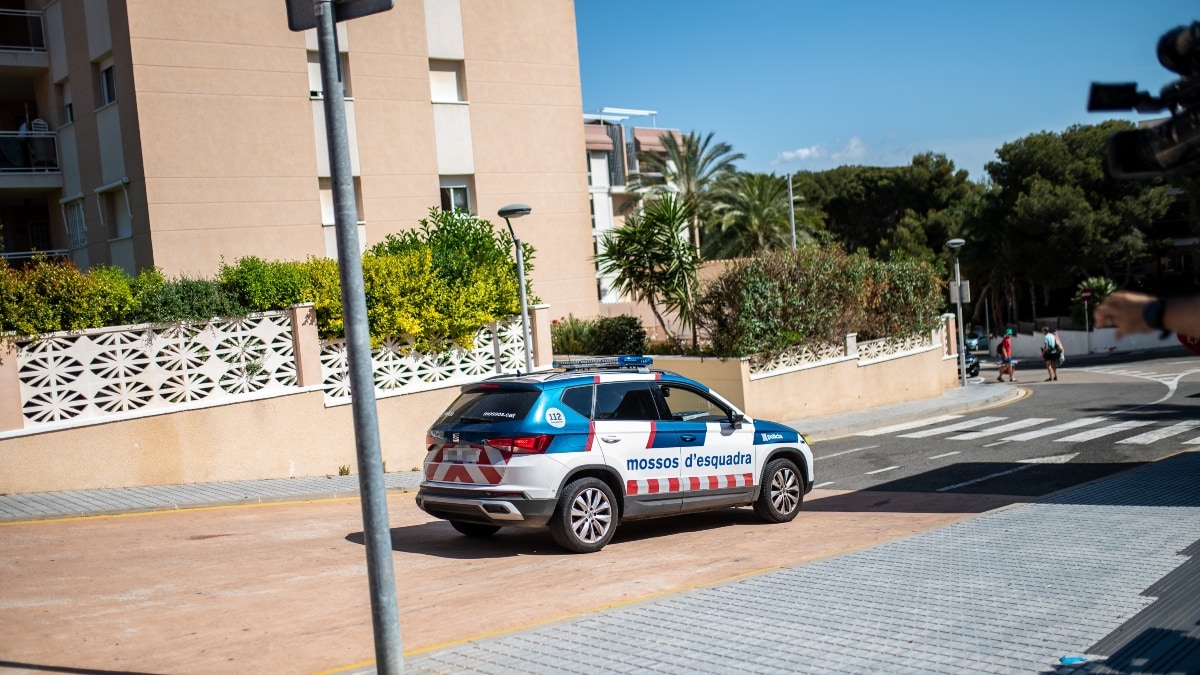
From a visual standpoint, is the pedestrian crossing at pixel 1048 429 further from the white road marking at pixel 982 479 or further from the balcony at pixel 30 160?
the balcony at pixel 30 160

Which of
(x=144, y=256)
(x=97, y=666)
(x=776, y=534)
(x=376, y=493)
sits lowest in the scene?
(x=776, y=534)

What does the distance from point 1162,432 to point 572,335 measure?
14.3m

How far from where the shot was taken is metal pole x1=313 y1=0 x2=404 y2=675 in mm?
5367

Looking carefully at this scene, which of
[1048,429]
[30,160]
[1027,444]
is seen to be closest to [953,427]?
[1048,429]

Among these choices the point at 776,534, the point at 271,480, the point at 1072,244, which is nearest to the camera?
the point at 776,534

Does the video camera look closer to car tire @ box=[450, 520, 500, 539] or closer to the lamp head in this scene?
car tire @ box=[450, 520, 500, 539]

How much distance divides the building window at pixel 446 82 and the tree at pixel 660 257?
546 cm

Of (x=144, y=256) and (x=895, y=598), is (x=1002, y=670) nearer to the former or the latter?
(x=895, y=598)

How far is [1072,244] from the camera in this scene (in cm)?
5391

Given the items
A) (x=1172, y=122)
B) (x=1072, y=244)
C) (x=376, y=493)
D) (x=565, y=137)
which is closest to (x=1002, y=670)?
(x=1172, y=122)

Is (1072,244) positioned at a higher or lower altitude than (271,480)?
higher

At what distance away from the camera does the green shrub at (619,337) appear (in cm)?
2609

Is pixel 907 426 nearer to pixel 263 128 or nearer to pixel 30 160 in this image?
pixel 263 128

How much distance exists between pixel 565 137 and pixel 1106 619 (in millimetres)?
23453
